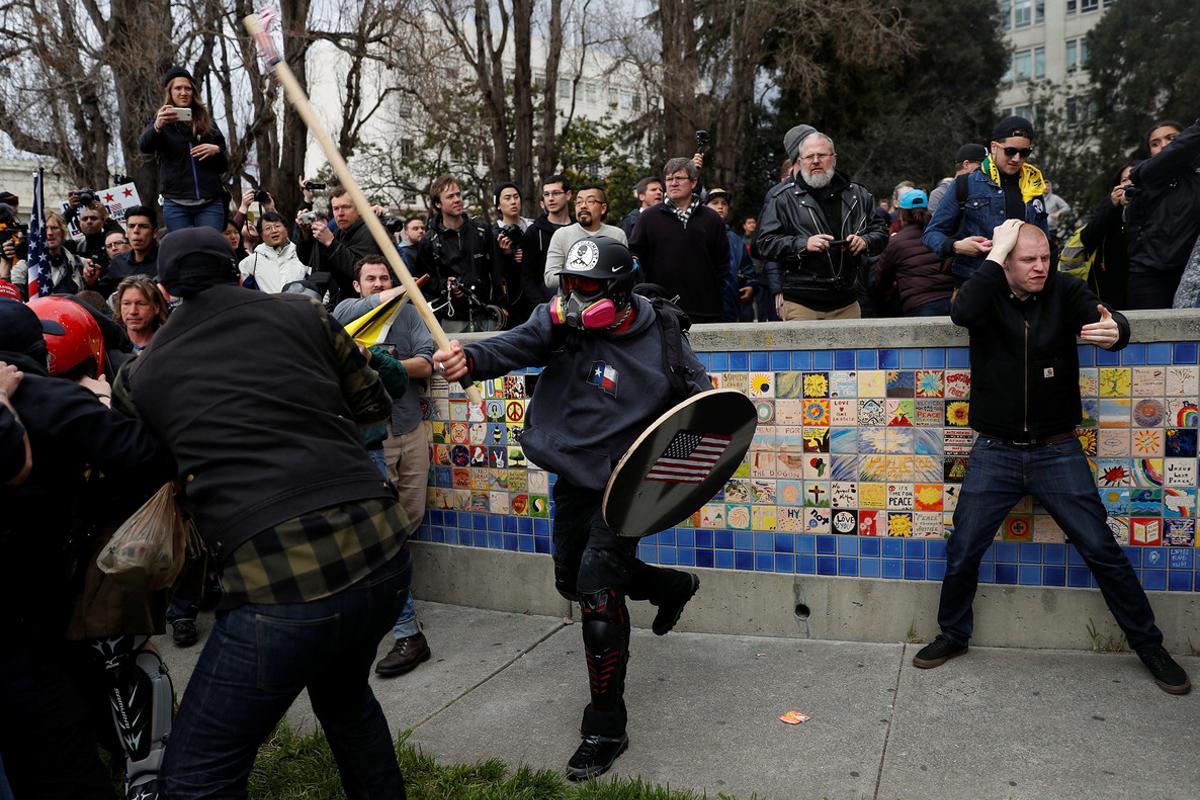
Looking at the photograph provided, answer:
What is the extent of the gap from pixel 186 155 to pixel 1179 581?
22.4 ft

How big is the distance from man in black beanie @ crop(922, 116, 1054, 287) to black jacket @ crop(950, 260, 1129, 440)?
49.5 inches

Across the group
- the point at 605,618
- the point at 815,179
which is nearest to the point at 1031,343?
the point at 815,179

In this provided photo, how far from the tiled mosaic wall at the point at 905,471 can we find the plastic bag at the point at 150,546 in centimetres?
290

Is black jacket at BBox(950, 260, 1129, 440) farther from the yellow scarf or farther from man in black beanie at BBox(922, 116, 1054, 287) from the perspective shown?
the yellow scarf

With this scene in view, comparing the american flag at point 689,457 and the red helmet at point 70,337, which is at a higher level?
the red helmet at point 70,337

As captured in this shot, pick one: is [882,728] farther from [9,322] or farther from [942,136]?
[942,136]

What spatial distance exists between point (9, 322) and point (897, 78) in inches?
969

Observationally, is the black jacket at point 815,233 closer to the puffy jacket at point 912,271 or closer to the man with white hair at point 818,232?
the man with white hair at point 818,232

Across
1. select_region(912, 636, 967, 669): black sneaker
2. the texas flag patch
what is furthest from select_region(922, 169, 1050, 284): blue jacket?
the texas flag patch

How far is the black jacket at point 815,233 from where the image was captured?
590 cm

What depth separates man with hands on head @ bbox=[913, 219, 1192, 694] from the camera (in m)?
4.27

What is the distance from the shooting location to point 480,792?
3639 millimetres

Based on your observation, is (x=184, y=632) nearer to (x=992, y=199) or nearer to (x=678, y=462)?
(x=678, y=462)

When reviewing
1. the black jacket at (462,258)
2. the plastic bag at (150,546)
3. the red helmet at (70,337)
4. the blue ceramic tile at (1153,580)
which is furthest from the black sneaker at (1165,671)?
the black jacket at (462,258)
